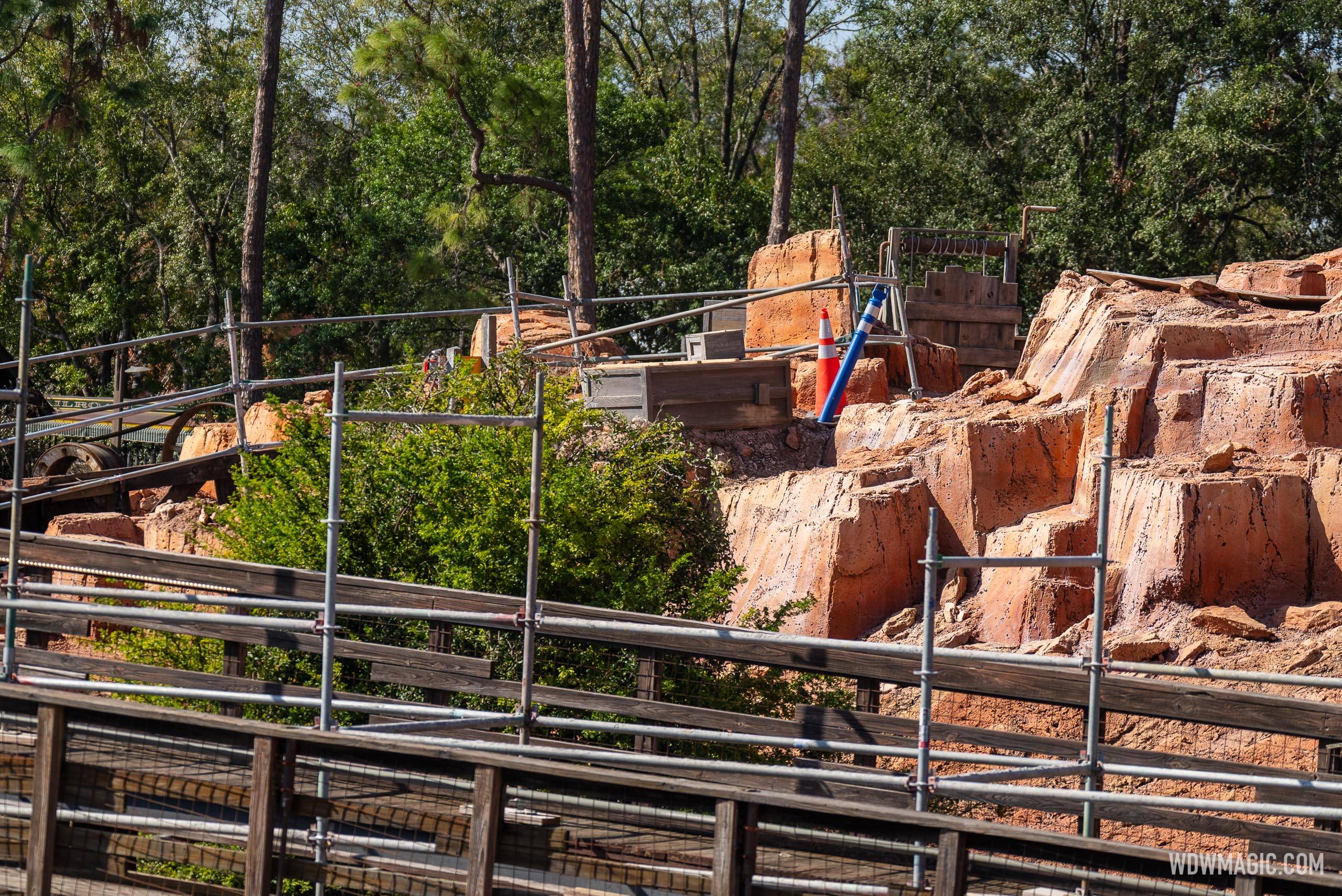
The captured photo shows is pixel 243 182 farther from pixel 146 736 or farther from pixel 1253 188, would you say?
pixel 146 736

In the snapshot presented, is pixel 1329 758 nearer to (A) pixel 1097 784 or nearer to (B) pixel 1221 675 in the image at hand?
(B) pixel 1221 675

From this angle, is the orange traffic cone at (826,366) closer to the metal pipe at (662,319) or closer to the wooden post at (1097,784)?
the metal pipe at (662,319)

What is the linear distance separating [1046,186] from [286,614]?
62.4 feet

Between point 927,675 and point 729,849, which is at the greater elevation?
point 927,675

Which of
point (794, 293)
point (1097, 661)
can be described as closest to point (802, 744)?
point (1097, 661)

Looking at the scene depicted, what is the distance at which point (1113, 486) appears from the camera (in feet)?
31.8

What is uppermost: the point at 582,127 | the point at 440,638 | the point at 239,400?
the point at 582,127

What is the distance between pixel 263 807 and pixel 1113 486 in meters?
6.87

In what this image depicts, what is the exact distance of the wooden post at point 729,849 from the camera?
4.26 metres

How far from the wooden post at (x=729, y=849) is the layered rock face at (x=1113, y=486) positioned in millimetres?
5468

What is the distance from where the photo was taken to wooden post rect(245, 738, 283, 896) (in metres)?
4.59

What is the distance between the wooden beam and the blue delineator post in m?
9.05

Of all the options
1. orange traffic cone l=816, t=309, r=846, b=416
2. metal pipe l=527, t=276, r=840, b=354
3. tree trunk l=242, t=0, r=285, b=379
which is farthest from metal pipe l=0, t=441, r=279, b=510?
tree trunk l=242, t=0, r=285, b=379

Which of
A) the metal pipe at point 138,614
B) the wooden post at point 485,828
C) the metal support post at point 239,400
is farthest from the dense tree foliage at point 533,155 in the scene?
the wooden post at point 485,828
